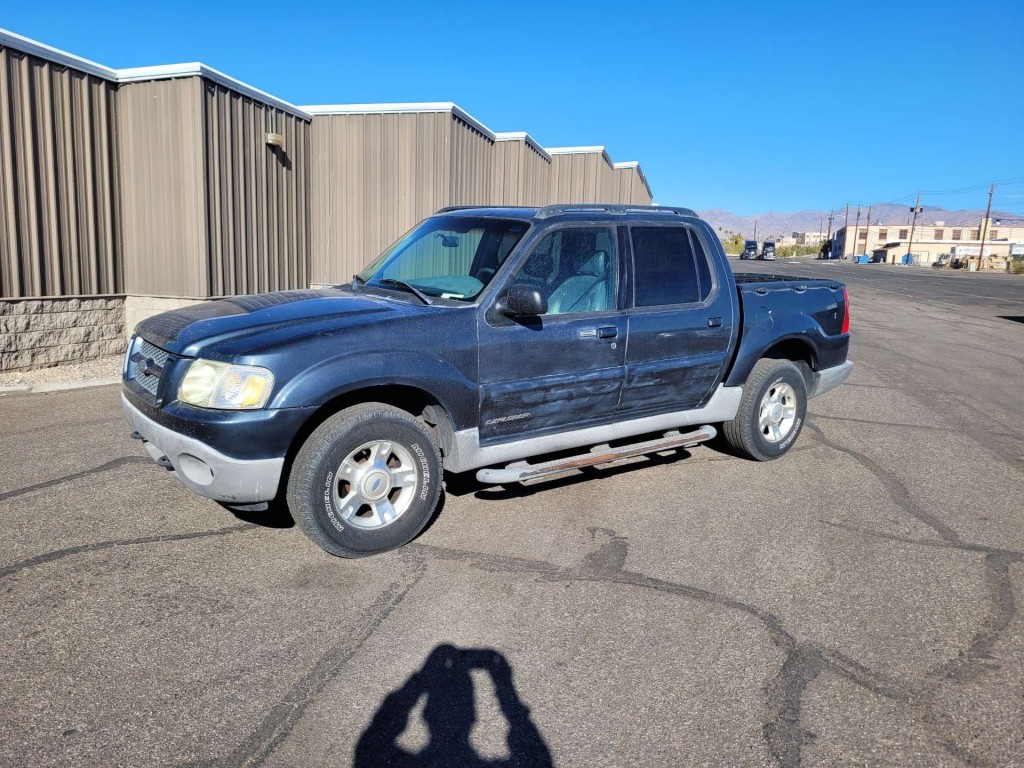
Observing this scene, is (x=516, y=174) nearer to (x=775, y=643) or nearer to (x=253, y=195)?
(x=253, y=195)

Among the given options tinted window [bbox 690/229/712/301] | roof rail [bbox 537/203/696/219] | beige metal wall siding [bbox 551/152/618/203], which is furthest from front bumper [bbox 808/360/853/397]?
beige metal wall siding [bbox 551/152/618/203]

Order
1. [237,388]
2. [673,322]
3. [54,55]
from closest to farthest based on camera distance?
[237,388] → [673,322] → [54,55]

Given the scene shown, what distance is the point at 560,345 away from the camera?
198 inches

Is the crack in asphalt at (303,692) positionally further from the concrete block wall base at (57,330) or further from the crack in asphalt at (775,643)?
the concrete block wall base at (57,330)

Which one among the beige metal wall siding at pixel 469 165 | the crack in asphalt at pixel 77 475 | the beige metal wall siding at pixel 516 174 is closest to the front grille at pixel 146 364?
the crack in asphalt at pixel 77 475

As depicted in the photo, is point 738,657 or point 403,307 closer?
point 738,657

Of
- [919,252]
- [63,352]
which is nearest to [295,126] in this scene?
[63,352]

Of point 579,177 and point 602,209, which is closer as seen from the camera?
point 602,209

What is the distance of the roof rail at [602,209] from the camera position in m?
5.25

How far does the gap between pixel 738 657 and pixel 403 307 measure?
2630 millimetres

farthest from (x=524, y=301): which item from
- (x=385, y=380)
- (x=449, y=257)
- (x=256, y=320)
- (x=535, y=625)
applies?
(x=535, y=625)

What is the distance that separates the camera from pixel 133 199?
10742 millimetres

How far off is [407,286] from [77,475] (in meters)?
2.71

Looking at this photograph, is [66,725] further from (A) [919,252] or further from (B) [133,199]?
(A) [919,252]
